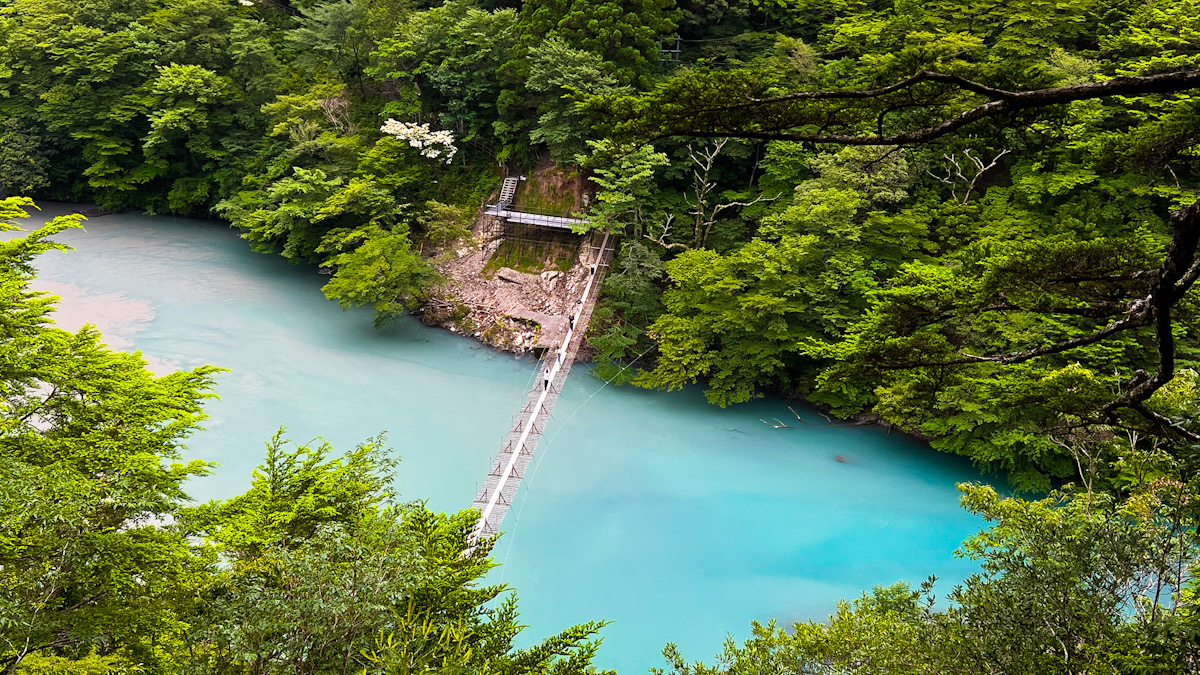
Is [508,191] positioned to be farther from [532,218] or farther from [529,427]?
[529,427]

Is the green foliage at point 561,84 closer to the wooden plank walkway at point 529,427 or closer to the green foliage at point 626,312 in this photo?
the wooden plank walkway at point 529,427

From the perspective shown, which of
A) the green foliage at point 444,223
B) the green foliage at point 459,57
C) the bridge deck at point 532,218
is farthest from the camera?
the green foliage at point 459,57

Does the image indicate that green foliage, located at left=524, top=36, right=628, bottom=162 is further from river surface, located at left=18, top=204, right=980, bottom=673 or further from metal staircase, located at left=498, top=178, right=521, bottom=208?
river surface, located at left=18, top=204, right=980, bottom=673

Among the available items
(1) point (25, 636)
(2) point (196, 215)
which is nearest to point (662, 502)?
(1) point (25, 636)

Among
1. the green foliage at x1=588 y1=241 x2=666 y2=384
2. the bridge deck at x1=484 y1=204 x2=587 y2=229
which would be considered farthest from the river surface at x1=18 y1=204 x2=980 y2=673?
the bridge deck at x1=484 y1=204 x2=587 y2=229

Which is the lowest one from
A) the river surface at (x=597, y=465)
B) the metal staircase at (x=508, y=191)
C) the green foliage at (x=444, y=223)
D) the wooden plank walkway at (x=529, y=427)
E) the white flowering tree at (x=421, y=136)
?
the river surface at (x=597, y=465)

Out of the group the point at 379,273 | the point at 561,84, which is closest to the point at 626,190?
the point at 561,84

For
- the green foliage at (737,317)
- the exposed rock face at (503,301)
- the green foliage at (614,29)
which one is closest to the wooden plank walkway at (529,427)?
the exposed rock face at (503,301)
